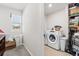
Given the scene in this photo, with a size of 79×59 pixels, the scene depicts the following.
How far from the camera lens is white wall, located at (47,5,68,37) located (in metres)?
1.55

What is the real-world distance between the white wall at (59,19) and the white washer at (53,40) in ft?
0.42

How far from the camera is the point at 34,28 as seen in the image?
186 cm

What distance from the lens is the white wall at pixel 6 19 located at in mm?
1622

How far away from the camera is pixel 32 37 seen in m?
1.98

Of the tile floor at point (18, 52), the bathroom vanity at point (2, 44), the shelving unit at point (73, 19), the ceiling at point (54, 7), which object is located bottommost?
the tile floor at point (18, 52)

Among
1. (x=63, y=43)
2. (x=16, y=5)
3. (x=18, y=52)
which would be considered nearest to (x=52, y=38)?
(x=63, y=43)

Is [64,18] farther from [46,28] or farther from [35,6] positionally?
[35,6]

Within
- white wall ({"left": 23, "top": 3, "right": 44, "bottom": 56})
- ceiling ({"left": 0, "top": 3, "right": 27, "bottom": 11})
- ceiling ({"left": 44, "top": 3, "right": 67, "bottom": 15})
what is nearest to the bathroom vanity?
white wall ({"left": 23, "top": 3, "right": 44, "bottom": 56})

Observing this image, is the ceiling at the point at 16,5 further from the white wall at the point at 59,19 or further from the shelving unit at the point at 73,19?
the shelving unit at the point at 73,19

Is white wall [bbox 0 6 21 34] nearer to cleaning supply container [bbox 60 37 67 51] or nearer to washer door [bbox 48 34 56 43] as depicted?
washer door [bbox 48 34 56 43]

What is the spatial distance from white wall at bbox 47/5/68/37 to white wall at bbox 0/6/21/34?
1.82ft

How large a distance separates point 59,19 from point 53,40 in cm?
36

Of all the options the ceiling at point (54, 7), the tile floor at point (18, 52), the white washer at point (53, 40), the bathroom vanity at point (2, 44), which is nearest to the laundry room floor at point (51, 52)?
the white washer at point (53, 40)

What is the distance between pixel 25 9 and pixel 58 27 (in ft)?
2.12
